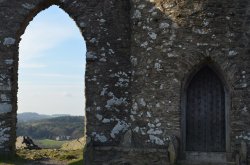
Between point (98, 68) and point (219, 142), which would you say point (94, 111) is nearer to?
point (98, 68)

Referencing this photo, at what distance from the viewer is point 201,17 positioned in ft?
34.4

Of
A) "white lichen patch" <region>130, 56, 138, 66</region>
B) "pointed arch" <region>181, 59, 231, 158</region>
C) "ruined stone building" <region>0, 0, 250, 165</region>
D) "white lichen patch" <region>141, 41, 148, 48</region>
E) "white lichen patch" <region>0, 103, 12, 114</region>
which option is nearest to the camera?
"ruined stone building" <region>0, 0, 250, 165</region>

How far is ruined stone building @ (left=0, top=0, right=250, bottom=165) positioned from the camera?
10344 mm

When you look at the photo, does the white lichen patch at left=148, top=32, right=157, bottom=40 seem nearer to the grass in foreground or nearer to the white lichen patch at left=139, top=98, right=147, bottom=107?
the white lichen patch at left=139, top=98, right=147, bottom=107

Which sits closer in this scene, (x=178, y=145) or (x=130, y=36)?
(x=178, y=145)

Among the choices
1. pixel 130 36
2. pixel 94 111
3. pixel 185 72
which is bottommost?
pixel 94 111

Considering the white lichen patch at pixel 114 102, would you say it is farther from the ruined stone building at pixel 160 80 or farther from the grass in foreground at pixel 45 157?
the grass in foreground at pixel 45 157

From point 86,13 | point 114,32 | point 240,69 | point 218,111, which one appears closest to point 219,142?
point 218,111

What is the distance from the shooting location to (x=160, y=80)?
10.7 m

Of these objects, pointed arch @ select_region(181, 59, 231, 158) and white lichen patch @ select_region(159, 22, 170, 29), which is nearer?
pointed arch @ select_region(181, 59, 231, 158)

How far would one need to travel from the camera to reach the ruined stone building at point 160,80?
10.3m

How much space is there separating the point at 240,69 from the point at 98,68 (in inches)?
139

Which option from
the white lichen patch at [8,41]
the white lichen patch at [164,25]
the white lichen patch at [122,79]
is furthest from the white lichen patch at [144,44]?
the white lichen patch at [8,41]

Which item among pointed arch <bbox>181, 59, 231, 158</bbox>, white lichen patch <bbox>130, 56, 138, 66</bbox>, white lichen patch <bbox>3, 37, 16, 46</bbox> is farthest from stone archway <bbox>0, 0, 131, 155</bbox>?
pointed arch <bbox>181, 59, 231, 158</bbox>
